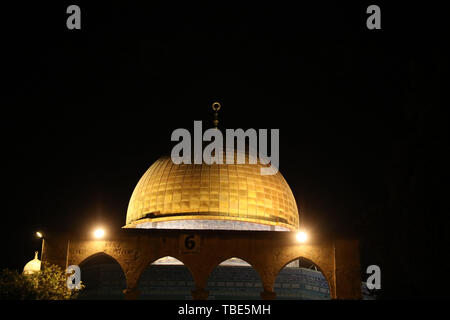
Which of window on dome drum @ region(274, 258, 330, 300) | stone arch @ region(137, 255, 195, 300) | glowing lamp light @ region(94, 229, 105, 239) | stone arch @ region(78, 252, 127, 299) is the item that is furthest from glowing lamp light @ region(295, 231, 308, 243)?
stone arch @ region(78, 252, 127, 299)

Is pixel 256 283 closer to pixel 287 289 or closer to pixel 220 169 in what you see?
pixel 287 289

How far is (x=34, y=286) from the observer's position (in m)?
16.4

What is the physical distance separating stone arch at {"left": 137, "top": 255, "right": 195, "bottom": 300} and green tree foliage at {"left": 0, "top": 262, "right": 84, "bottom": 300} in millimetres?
5549

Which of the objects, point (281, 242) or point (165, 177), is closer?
point (281, 242)

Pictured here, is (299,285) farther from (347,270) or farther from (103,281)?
(103,281)

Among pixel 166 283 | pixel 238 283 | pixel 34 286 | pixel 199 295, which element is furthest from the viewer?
pixel 238 283

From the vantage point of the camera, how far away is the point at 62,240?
19.2 m

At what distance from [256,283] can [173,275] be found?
3329mm

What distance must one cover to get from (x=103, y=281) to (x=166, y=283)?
125 inches

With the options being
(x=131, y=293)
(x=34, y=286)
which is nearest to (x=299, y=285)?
(x=131, y=293)

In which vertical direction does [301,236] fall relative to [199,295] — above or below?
above

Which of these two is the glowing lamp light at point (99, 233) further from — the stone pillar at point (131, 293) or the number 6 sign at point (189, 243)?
the number 6 sign at point (189, 243)
